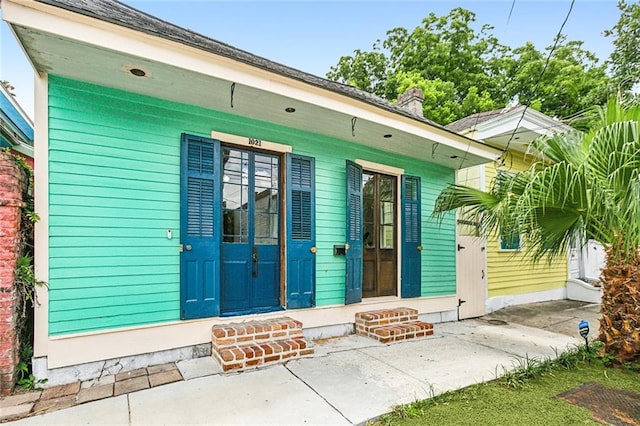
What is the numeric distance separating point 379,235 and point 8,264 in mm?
4275

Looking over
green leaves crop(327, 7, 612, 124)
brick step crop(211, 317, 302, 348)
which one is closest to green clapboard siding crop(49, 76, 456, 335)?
brick step crop(211, 317, 302, 348)

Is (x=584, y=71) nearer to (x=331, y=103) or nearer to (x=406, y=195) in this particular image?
(x=406, y=195)

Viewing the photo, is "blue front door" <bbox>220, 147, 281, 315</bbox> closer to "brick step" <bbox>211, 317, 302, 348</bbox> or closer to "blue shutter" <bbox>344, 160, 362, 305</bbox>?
"brick step" <bbox>211, 317, 302, 348</bbox>

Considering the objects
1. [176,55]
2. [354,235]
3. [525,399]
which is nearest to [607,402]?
[525,399]

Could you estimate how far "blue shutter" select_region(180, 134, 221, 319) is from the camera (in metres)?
3.32

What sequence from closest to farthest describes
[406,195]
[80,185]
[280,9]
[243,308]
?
[80,185], [243,308], [406,195], [280,9]

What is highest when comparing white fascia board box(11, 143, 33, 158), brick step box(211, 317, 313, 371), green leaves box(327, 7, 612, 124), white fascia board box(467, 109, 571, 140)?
green leaves box(327, 7, 612, 124)

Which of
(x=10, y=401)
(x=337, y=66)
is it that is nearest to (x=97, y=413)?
(x=10, y=401)

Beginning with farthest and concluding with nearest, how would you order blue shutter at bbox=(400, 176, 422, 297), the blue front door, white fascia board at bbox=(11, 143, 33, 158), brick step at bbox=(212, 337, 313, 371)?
blue shutter at bbox=(400, 176, 422, 297) → white fascia board at bbox=(11, 143, 33, 158) → the blue front door → brick step at bbox=(212, 337, 313, 371)

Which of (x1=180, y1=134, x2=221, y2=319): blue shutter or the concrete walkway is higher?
(x1=180, y1=134, x2=221, y2=319): blue shutter

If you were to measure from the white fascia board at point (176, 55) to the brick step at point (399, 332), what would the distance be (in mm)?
2671

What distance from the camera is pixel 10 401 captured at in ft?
7.90

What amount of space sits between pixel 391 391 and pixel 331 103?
2.97 meters

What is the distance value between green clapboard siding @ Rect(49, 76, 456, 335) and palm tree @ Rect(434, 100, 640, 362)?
3284 mm
